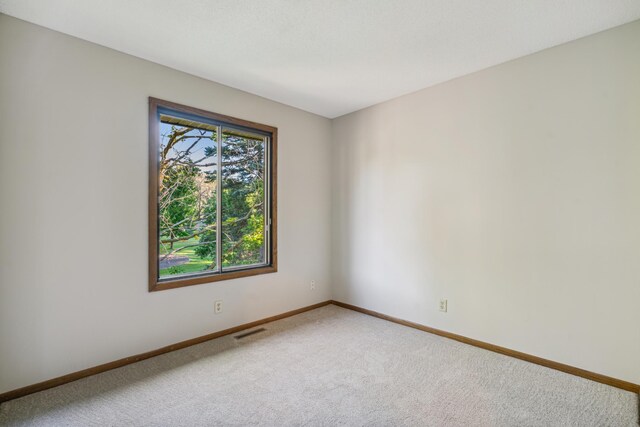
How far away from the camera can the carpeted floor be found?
1898mm

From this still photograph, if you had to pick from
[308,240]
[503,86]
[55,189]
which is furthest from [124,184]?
[503,86]

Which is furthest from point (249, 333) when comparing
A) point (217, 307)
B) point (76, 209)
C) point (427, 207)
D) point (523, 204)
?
point (523, 204)

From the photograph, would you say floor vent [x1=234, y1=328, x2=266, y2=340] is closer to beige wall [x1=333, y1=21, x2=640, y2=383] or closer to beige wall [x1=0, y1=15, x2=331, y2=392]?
beige wall [x1=0, y1=15, x2=331, y2=392]

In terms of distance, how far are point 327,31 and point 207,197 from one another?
185 cm

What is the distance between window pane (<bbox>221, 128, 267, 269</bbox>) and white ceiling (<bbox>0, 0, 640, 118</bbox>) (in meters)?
0.70

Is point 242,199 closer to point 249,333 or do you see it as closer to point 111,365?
point 249,333

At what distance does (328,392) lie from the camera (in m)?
2.18

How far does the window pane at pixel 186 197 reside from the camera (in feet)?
9.43

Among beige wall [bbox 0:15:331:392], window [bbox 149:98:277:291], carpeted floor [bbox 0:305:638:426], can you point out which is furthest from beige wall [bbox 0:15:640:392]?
carpeted floor [bbox 0:305:638:426]

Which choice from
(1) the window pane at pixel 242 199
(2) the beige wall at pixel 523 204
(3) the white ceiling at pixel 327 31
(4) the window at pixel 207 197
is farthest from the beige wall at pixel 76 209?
(2) the beige wall at pixel 523 204

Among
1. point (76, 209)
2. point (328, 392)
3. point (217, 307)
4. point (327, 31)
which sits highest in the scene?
point (327, 31)

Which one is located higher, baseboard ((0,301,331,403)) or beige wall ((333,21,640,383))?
beige wall ((333,21,640,383))

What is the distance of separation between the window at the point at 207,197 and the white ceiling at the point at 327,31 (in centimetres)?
53

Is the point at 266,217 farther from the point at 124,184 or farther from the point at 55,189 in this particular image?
the point at 55,189
